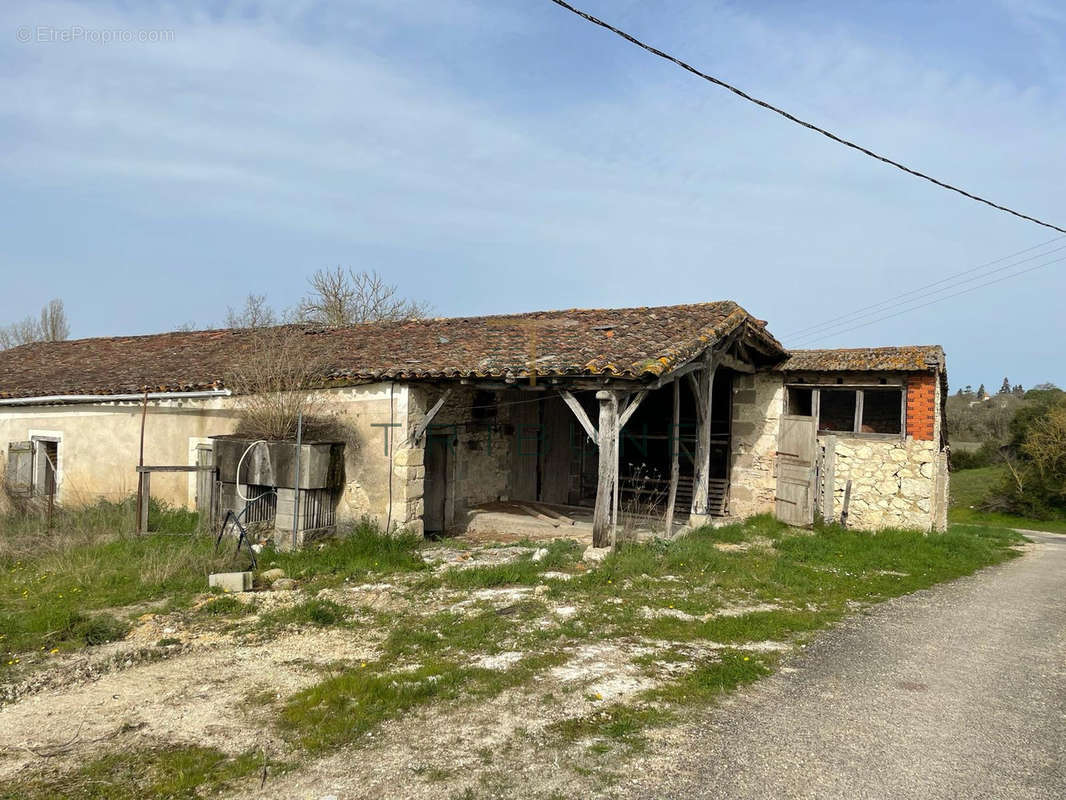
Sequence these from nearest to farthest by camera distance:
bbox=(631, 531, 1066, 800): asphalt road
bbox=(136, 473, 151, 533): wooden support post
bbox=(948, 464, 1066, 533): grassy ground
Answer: bbox=(631, 531, 1066, 800): asphalt road < bbox=(136, 473, 151, 533): wooden support post < bbox=(948, 464, 1066, 533): grassy ground

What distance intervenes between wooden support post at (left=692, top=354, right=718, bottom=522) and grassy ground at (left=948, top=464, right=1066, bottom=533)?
1700cm

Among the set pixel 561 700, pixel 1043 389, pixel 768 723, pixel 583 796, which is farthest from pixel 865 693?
pixel 1043 389

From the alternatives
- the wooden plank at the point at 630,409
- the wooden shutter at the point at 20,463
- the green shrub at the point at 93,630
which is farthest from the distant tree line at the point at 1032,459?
the wooden shutter at the point at 20,463

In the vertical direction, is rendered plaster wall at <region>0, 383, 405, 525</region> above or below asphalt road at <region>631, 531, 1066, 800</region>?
above

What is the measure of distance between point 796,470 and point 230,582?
30.4ft

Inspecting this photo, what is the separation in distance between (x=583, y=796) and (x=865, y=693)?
2437 millimetres

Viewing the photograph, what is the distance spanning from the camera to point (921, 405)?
1123 centimetres

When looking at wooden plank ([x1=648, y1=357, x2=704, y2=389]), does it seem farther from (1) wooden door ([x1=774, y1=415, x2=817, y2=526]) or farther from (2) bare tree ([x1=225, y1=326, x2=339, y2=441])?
(2) bare tree ([x1=225, y1=326, x2=339, y2=441])

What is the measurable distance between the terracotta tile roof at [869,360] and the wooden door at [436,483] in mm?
6314

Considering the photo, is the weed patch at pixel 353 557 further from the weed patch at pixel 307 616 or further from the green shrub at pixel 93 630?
the green shrub at pixel 93 630

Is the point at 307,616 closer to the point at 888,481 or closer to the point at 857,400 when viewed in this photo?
the point at 857,400

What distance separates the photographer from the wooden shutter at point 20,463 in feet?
38.7

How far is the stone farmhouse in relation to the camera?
29.6 feet

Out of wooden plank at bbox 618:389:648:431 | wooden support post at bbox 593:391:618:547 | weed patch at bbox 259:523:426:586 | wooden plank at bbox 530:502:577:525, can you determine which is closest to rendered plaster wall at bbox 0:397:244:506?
weed patch at bbox 259:523:426:586
